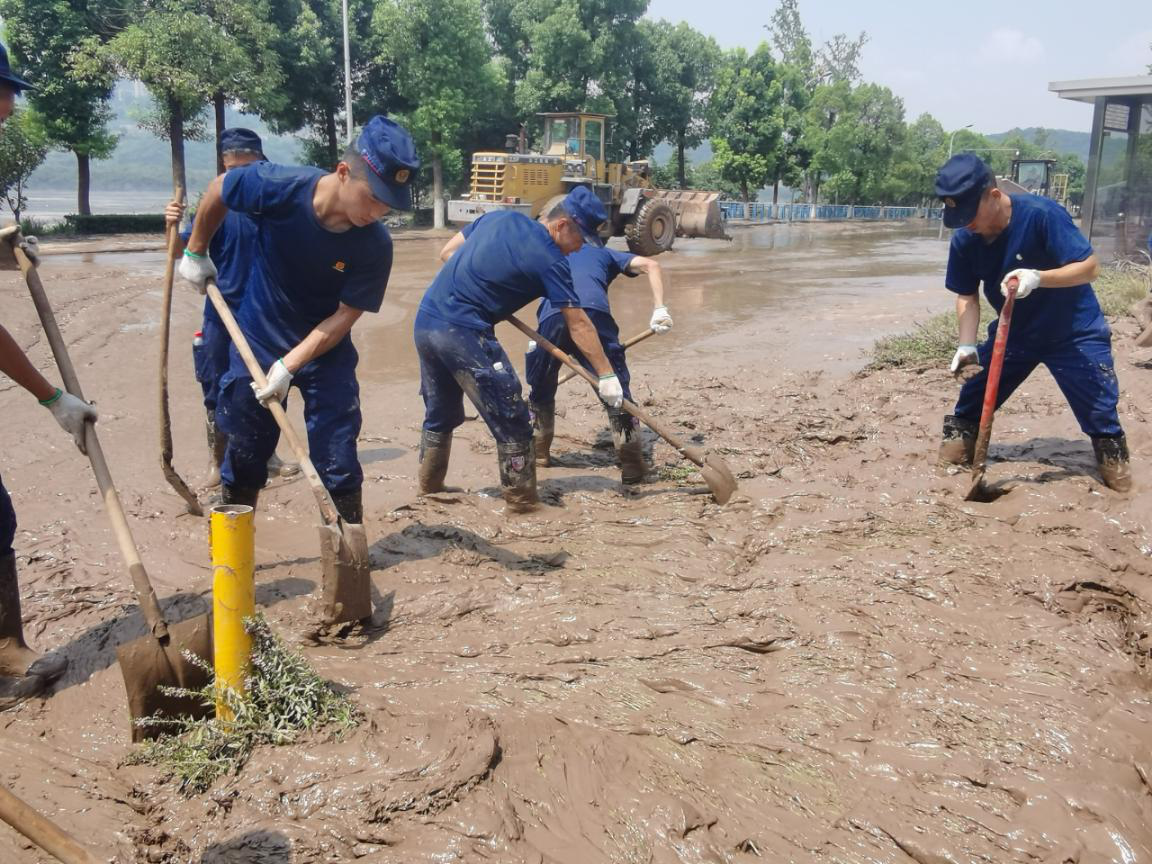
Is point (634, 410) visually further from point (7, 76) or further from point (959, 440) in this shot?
point (7, 76)

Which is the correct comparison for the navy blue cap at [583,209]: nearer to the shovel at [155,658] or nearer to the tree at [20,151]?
the shovel at [155,658]

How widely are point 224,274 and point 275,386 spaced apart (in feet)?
4.73

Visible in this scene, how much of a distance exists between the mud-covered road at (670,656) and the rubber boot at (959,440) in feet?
0.39

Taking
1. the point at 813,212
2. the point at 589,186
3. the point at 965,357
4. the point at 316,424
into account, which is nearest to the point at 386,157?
the point at 316,424

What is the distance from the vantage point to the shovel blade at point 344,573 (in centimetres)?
295

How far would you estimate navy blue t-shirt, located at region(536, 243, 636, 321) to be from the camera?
5232 mm

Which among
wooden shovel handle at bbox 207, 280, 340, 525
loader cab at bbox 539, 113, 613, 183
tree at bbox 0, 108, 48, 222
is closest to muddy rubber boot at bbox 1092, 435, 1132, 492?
wooden shovel handle at bbox 207, 280, 340, 525

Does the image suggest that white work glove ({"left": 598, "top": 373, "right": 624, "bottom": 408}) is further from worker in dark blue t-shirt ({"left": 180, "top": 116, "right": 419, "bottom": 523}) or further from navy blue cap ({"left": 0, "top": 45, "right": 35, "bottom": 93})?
navy blue cap ({"left": 0, "top": 45, "right": 35, "bottom": 93})

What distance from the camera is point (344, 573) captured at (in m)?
2.99

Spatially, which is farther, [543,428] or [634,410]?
[543,428]

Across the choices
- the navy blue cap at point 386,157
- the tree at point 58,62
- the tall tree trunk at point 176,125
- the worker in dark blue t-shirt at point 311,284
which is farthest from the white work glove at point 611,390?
the tree at point 58,62

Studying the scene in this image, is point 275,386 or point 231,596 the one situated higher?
point 275,386

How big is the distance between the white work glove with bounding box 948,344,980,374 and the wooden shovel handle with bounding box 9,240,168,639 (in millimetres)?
3802

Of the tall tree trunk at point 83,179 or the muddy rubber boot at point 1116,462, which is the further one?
the tall tree trunk at point 83,179
